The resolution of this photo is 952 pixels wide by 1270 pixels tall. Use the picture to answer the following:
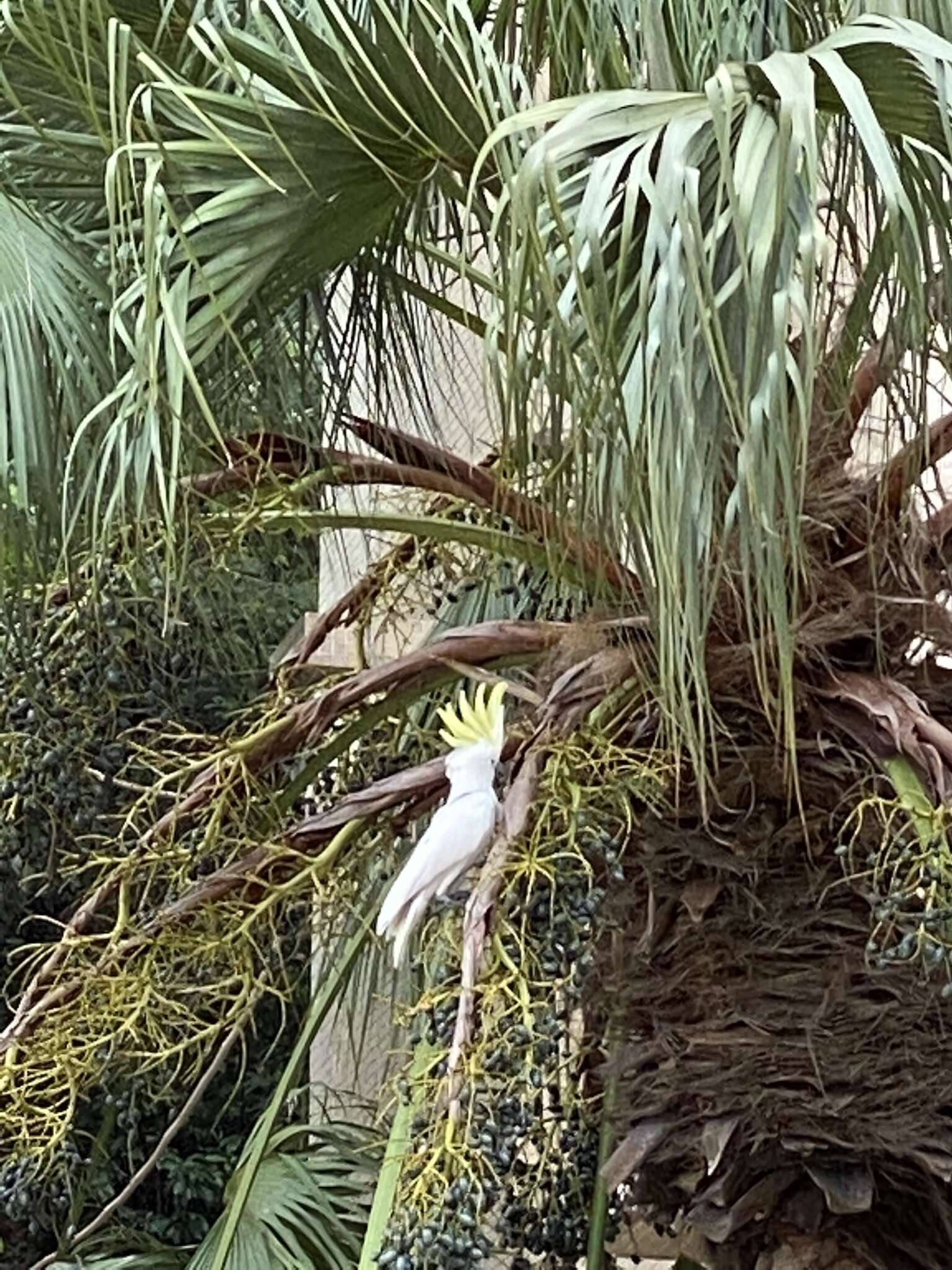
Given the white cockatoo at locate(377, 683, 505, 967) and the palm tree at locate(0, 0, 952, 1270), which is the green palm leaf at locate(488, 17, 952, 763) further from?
the white cockatoo at locate(377, 683, 505, 967)

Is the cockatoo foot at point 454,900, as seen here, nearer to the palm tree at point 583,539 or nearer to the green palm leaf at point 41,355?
the palm tree at point 583,539

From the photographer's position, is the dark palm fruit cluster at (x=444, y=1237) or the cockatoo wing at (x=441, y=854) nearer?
the dark palm fruit cluster at (x=444, y=1237)

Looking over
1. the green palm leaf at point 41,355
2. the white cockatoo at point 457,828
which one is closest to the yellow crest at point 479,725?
the white cockatoo at point 457,828

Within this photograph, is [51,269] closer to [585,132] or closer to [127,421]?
[127,421]

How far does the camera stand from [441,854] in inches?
41.3

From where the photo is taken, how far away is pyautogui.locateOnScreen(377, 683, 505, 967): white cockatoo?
3.43ft

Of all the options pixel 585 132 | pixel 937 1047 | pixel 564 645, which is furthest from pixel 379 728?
pixel 585 132

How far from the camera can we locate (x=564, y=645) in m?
1.33

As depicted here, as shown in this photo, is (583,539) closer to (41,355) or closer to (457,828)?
(457,828)

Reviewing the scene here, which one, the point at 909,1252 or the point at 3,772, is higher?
the point at 3,772

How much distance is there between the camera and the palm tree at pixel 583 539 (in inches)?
37.8

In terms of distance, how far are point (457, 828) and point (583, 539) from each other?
0.30 meters

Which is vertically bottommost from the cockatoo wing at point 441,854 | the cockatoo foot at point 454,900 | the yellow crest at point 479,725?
the cockatoo foot at point 454,900

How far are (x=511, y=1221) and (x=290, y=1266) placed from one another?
55 cm
